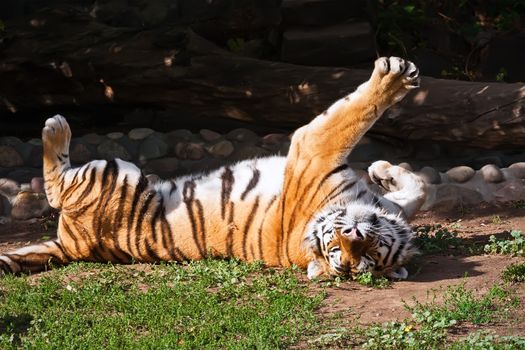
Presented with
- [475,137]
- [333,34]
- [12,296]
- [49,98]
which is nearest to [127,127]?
[49,98]

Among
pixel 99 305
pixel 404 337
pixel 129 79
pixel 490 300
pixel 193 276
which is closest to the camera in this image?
pixel 404 337

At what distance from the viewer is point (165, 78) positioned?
8414mm

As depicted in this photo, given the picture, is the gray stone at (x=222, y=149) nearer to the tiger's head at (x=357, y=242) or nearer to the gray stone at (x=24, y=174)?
the gray stone at (x=24, y=174)

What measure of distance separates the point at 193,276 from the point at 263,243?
48 cm

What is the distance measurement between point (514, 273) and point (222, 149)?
3945 millimetres

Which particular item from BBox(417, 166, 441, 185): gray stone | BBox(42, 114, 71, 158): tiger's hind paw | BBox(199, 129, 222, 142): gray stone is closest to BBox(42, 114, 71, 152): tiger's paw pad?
BBox(42, 114, 71, 158): tiger's hind paw

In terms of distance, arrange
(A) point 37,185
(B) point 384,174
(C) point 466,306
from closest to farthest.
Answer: (C) point 466,306
(B) point 384,174
(A) point 37,185

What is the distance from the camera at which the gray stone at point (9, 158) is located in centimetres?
848

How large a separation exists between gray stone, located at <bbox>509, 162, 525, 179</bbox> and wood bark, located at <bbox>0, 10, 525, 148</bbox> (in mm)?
530

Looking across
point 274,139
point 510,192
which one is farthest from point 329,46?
point 510,192

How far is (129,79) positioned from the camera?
849 centimetres

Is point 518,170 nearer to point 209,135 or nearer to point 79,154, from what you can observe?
point 209,135

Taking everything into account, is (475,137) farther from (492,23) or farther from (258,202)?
(492,23)

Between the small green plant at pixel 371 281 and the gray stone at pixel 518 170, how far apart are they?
122 inches
